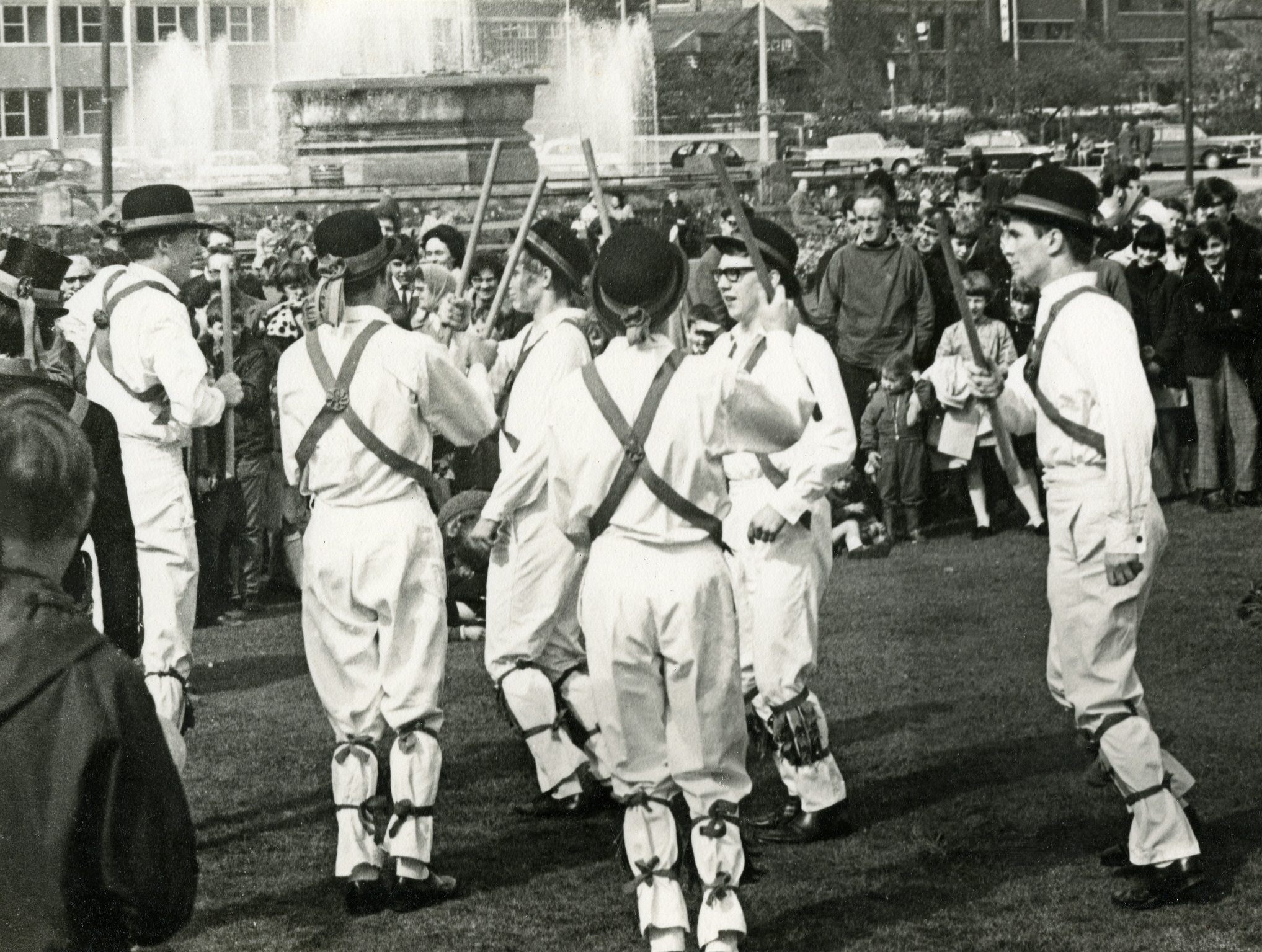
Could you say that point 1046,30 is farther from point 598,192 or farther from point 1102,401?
point 1102,401

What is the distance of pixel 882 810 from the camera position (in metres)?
8.69

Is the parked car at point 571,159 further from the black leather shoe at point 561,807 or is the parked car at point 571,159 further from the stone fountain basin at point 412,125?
the black leather shoe at point 561,807

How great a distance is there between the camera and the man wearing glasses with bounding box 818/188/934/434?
1548 centimetres

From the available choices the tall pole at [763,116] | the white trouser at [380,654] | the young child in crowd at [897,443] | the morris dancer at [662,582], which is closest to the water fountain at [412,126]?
the young child in crowd at [897,443]

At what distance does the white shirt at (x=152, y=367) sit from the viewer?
8367mm

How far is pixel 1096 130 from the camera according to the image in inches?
2638

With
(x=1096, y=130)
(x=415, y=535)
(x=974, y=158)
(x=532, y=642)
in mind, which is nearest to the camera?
(x=415, y=535)

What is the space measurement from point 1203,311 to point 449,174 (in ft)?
41.5

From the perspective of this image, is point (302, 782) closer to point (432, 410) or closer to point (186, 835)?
point (432, 410)

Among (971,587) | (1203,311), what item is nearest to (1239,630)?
(971,587)

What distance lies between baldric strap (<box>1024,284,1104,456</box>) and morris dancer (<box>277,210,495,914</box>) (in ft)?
6.83

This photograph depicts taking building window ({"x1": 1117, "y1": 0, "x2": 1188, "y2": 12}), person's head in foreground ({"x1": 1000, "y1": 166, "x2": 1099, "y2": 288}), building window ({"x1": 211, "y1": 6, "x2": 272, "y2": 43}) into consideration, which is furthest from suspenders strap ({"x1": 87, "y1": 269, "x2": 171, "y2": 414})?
building window ({"x1": 1117, "y1": 0, "x2": 1188, "y2": 12})

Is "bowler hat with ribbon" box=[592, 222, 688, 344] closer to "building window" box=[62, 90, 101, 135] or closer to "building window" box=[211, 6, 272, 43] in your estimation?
"building window" box=[211, 6, 272, 43]

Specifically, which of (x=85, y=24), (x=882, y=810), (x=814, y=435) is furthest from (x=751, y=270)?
(x=85, y=24)
